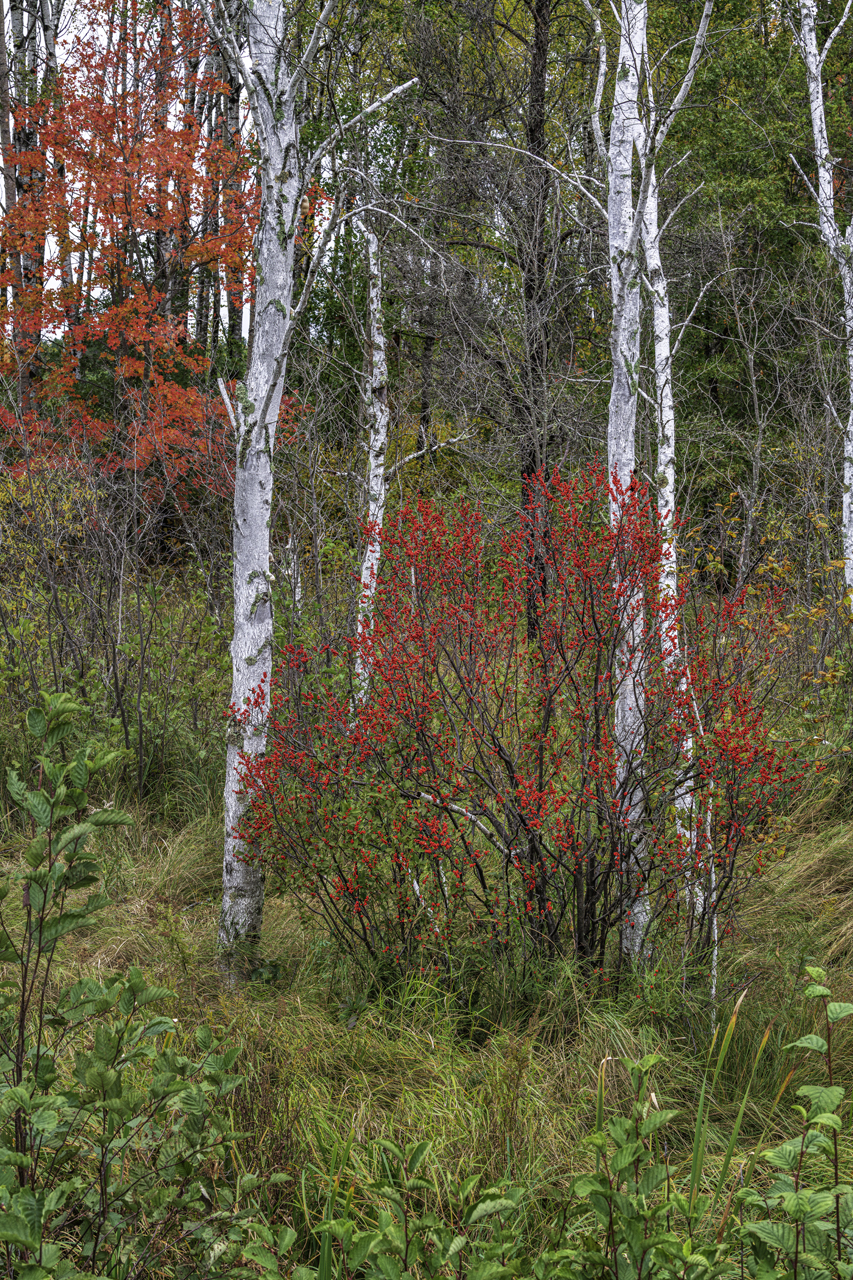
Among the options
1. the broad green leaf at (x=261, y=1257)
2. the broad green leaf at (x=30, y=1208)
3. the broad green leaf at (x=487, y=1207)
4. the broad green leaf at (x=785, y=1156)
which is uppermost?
the broad green leaf at (x=785, y=1156)

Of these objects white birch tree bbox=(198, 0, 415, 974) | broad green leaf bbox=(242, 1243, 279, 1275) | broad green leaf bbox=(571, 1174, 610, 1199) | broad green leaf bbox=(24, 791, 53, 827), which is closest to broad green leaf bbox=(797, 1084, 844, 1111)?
broad green leaf bbox=(571, 1174, 610, 1199)

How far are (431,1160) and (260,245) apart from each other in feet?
13.2

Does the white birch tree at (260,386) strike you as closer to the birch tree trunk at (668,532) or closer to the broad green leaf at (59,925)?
the birch tree trunk at (668,532)

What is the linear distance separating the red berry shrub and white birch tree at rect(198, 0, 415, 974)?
0.33 metres

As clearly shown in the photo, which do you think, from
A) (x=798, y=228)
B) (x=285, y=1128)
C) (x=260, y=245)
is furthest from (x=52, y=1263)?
(x=798, y=228)

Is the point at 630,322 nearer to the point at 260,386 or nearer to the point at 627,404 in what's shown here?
the point at 627,404

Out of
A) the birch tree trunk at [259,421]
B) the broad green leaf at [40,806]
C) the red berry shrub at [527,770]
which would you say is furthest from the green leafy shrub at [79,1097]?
the birch tree trunk at [259,421]

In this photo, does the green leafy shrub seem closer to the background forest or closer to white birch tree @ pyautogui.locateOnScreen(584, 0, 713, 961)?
the background forest

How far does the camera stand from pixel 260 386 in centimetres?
456

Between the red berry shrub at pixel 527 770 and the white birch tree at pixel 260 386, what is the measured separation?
0.33 m

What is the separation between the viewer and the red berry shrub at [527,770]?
3.85 meters

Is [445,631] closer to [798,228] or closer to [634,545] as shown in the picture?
[634,545]

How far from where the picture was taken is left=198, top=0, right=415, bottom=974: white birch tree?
14.6ft

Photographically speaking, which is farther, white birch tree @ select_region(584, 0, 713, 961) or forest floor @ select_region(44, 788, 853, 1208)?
white birch tree @ select_region(584, 0, 713, 961)
